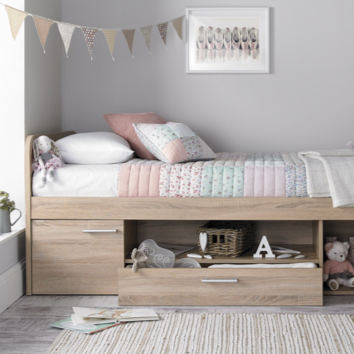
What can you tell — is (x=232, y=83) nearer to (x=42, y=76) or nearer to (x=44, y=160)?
(x=42, y=76)

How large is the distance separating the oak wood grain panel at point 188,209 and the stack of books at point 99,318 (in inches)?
17.4

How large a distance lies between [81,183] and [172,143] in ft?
1.66

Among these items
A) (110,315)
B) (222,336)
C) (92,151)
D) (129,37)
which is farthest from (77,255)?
(129,37)

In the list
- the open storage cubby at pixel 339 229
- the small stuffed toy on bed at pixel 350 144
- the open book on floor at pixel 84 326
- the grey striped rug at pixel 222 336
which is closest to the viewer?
the grey striped rug at pixel 222 336

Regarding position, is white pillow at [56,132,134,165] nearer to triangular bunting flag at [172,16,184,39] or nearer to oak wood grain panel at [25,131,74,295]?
oak wood grain panel at [25,131,74,295]

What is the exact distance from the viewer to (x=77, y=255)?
2.48m

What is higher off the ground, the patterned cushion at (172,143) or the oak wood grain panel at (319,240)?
the patterned cushion at (172,143)

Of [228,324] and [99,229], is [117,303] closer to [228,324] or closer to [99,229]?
[99,229]

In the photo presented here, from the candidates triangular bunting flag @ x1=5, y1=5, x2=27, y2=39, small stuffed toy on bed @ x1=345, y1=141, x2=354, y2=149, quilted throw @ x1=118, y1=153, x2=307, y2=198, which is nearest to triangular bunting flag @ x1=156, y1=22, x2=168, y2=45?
triangular bunting flag @ x1=5, y1=5, x2=27, y2=39

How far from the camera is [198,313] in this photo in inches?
89.5

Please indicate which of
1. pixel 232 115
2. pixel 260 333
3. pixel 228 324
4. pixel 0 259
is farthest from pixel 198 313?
pixel 232 115

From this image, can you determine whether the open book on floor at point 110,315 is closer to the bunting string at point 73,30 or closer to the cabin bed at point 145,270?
the cabin bed at point 145,270

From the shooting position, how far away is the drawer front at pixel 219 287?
2.34m

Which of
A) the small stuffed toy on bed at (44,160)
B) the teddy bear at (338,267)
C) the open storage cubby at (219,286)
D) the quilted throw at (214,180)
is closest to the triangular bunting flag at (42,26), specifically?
the small stuffed toy on bed at (44,160)
